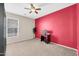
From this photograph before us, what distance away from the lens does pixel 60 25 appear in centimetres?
159

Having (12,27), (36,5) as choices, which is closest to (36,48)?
(12,27)

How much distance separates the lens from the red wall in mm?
1444

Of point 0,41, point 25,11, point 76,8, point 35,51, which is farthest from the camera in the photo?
point 35,51

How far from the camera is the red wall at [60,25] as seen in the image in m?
1.44

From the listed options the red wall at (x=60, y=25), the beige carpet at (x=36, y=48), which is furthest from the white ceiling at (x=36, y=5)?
the beige carpet at (x=36, y=48)

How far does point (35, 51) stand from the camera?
5.00 feet

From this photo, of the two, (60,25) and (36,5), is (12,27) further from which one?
(60,25)

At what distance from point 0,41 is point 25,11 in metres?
0.66

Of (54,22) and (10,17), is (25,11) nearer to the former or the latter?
(10,17)

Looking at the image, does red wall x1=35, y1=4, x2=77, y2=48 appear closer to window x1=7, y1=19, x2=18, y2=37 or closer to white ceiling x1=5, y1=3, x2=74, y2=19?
white ceiling x1=5, y1=3, x2=74, y2=19

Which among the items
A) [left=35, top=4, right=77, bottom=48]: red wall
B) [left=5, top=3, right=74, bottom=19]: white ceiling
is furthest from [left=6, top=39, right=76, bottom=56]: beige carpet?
[left=5, top=3, right=74, bottom=19]: white ceiling

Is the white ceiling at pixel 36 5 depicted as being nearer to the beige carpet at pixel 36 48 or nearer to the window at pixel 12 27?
the window at pixel 12 27

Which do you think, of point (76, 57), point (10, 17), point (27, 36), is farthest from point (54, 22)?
point (10, 17)

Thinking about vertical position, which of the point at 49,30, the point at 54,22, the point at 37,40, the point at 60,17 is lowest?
the point at 37,40
